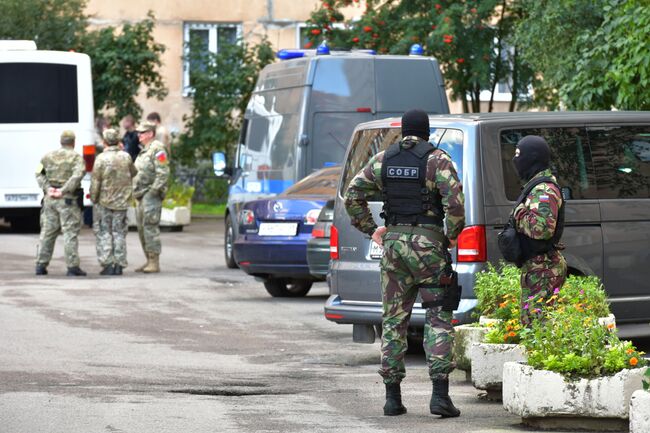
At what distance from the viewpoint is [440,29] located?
1057 inches

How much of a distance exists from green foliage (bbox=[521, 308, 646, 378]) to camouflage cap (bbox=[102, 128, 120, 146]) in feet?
38.6

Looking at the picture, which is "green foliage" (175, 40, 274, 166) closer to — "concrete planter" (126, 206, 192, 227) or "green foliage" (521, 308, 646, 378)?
"concrete planter" (126, 206, 192, 227)

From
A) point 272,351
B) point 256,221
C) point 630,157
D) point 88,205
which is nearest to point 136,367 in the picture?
point 272,351

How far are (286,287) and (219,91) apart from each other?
50.3ft

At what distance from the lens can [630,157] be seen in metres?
→ 11.8

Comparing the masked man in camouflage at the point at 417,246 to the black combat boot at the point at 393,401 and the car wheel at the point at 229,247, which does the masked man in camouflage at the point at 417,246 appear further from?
the car wheel at the point at 229,247

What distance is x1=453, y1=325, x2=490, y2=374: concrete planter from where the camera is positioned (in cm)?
1017

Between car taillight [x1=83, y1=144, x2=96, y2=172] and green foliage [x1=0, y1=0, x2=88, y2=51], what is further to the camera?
green foliage [x1=0, y1=0, x2=88, y2=51]

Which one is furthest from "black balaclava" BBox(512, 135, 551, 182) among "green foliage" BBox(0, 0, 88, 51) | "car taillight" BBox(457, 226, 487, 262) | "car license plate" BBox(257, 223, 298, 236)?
"green foliage" BBox(0, 0, 88, 51)

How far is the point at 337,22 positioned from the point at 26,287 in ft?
39.6

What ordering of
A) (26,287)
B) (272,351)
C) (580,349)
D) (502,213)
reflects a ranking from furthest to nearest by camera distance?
(26,287), (272,351), (502,213), (580,349)

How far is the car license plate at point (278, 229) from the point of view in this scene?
56.0 feet

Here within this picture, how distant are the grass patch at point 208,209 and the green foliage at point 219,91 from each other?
1375 millimetres

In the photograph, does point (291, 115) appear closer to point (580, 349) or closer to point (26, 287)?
point (26, 287)
